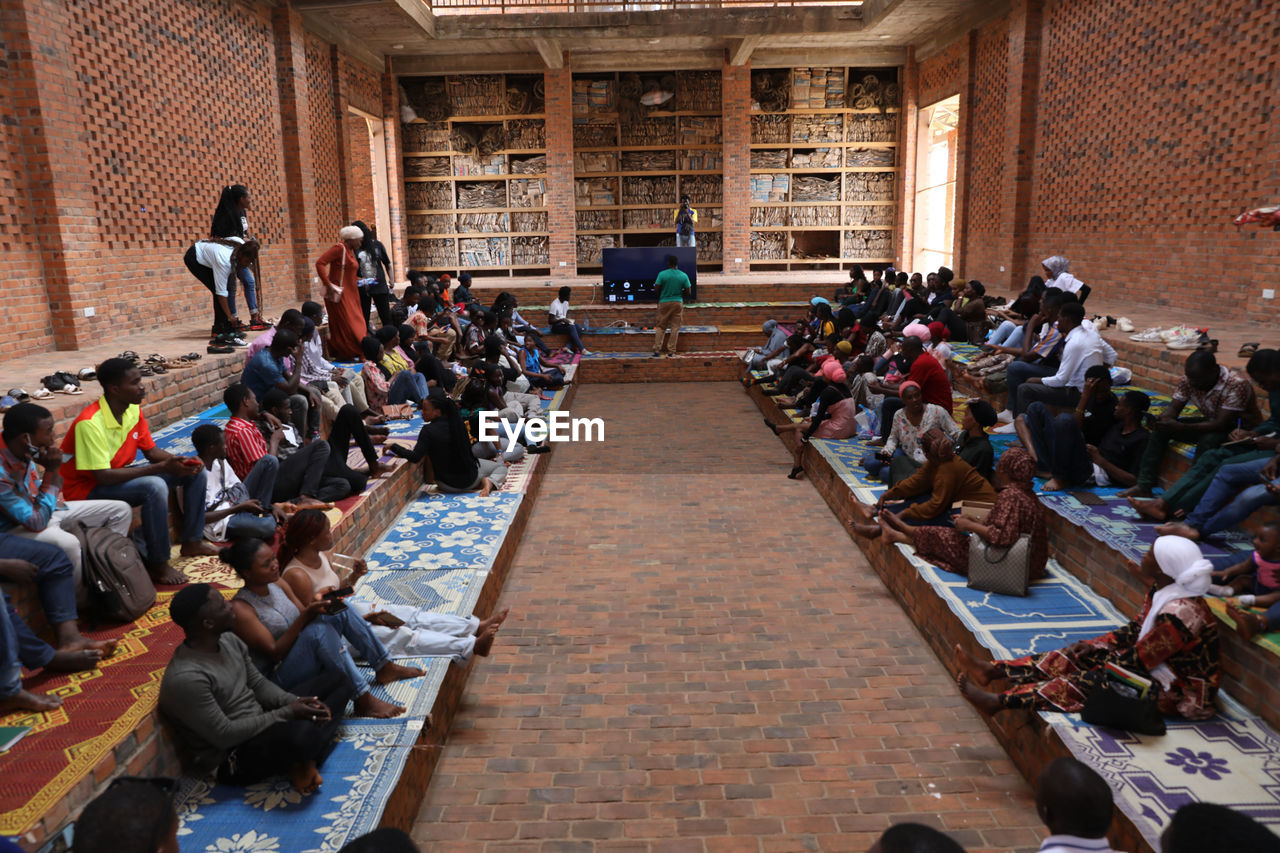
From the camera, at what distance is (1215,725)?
3283 mm

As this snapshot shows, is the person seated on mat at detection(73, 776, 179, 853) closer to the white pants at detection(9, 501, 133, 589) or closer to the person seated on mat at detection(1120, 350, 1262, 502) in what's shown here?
the white pants at detection(9, 501, 133, 589)

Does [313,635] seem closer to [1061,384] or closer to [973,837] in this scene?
[973,837]

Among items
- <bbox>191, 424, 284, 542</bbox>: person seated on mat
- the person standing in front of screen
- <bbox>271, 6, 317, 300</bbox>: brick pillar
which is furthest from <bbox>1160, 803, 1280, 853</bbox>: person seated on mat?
the person standing in front of screen

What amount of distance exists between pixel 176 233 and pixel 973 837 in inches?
328

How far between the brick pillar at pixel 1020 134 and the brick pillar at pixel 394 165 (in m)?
9.61

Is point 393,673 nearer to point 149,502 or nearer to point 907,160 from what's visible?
point 149,502

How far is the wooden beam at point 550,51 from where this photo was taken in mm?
13688

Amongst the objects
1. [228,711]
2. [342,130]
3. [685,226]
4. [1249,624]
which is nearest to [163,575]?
[228,711]

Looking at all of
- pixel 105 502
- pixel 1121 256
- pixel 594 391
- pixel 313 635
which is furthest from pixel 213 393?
pixel 1121 256

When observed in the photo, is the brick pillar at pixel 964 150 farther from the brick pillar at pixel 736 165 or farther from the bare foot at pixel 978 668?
the bare foot at pixel 978 668

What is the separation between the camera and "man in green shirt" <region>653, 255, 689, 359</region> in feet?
40.0

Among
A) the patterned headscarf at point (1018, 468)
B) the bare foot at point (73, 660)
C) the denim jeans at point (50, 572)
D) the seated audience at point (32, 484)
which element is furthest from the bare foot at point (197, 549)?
the patterned headscarf at point (1018, 468)

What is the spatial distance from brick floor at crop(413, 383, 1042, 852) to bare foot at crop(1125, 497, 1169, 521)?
1.40 metres

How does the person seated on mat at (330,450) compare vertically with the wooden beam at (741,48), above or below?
below
